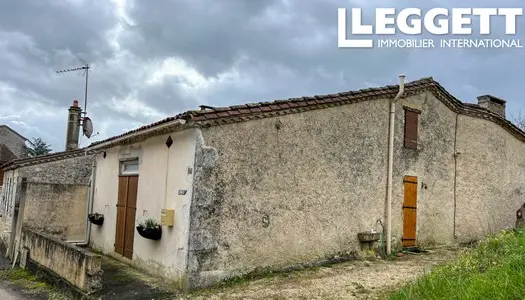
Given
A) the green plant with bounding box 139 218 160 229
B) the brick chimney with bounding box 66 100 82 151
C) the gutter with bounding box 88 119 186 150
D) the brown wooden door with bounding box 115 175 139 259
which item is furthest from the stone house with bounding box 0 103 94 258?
Answer: the green plant with bounding box 139 218 160 229

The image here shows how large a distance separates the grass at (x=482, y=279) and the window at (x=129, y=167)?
258 inches

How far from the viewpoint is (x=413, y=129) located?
1157 centimetres

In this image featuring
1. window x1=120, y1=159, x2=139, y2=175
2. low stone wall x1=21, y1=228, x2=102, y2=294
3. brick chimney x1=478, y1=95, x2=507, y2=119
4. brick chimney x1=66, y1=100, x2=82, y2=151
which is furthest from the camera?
brick chimney x1=66, y1=100, x2=82, y2=151

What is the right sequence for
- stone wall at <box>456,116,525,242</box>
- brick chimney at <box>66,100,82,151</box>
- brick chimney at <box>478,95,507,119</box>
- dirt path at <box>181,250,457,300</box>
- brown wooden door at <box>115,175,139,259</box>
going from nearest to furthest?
dirt path at <box>181,250,457,300</box> < brown wooden door at <box>115,175,139,259</box> < stone wall at <box>456,116,525,242</box> < brick chimney at <box>478,95,507,119</box> < brick chimney at <box>66,100,82,151</box>

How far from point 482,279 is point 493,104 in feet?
38.6

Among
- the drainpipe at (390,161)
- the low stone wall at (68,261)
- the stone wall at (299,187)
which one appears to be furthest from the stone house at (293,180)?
the low stone wall at (68,261)

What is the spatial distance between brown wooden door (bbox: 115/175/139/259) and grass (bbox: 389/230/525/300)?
6.25 metres

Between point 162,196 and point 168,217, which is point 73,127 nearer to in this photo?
point 162,196

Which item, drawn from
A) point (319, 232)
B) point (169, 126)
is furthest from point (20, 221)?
point (319, 232)

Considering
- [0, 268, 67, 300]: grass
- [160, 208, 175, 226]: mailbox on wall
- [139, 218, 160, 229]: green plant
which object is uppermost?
[160, 208, 175, 226]: mailbox on wall

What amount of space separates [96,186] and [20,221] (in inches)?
81.8

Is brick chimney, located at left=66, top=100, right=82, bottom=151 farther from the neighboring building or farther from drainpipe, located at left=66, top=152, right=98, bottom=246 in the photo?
drainpipe, located at left=66, top=152, right=98, bottom=246

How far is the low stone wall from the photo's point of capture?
7039mm

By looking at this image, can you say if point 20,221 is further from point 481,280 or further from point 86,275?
point 481,280
